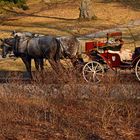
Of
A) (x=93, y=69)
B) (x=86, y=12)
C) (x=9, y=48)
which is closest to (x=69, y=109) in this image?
(x=93, y=69)

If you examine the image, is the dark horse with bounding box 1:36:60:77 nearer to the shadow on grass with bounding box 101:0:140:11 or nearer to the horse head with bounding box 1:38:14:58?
the horse head with bounding box 1:38:14:58

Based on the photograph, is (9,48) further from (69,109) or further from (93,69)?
(69,109)

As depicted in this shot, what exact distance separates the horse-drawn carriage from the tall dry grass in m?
3.33

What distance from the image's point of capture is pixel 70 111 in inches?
387

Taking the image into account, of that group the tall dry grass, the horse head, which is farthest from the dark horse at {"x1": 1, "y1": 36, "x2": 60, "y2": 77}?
the tall dry grass

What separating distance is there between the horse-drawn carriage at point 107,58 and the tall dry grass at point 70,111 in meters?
3.33

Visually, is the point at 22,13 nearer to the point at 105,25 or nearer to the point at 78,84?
the point at 105,25

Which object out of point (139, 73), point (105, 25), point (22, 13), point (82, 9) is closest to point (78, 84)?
point (139, 73)

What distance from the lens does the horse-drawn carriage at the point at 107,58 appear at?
46.4 feet

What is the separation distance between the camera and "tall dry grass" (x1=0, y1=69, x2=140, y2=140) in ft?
28.8

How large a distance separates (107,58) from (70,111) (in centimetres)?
492

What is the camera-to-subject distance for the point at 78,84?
33.0 feet

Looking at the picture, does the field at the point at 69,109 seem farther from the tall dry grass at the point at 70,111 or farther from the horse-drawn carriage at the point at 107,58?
the horse-drawn carriage at the point at 107,58

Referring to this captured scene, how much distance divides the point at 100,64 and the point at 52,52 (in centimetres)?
140
